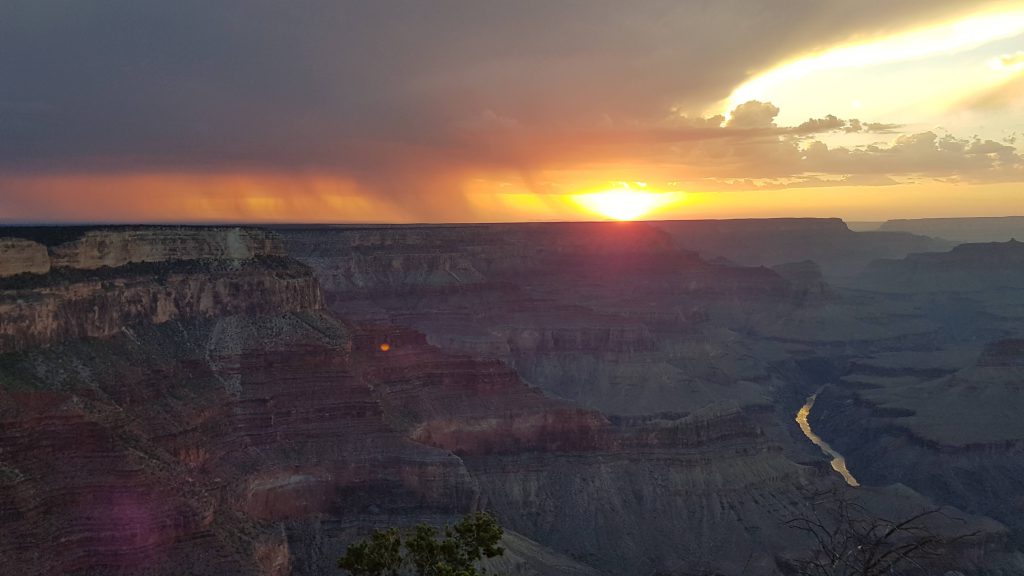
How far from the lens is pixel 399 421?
57969 mm

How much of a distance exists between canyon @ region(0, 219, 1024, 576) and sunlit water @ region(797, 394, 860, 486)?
1.28m

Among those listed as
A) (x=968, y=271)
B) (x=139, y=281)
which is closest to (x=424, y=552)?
(x=139, y=281)

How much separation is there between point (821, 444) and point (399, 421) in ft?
202

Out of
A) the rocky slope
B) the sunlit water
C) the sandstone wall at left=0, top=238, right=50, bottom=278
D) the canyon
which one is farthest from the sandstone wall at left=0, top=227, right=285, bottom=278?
the rocky slope

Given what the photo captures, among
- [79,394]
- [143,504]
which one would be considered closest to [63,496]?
[143,504]

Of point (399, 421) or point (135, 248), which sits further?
point (399, 421)

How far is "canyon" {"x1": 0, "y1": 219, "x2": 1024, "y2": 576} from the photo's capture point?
34750 mm

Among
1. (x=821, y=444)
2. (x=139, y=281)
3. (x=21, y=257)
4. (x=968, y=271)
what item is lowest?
(x=821, y=444)

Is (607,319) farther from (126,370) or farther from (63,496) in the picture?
(63,496)

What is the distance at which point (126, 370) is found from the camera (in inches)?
1678

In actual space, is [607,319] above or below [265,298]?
below

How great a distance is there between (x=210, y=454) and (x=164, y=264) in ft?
46.1

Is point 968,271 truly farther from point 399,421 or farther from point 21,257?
point 21,257

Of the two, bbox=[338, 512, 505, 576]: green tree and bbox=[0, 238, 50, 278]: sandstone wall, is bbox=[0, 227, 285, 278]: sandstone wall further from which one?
bbox=[338, 512, 505, 576]: green tree
